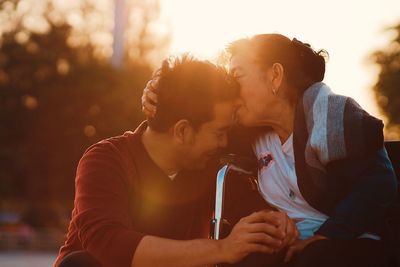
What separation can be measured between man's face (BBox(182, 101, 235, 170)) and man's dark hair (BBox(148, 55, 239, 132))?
0.03 m

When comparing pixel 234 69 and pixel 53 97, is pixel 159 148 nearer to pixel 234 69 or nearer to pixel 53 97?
pixel 234 69

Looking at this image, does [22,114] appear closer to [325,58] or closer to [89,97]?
[89,97]

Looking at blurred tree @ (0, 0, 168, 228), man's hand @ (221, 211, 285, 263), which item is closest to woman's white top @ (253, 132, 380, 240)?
man's hand @ (221, 211, 285, 263)

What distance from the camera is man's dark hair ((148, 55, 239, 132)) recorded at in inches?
134

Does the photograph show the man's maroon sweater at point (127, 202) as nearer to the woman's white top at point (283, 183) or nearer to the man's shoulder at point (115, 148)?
the man's shoulder at point (115, 148)

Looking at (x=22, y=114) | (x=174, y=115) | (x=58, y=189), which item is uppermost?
(x=174, y=115)

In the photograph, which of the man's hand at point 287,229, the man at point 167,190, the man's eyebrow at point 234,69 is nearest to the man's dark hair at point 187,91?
the man at point 167,190

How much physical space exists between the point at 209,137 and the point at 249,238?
0.66 m

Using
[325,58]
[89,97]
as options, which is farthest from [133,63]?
[325,58]

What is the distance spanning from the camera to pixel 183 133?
350cm

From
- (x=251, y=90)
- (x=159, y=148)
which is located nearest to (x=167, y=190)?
(x=159, y=148)

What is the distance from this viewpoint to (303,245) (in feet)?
10.4

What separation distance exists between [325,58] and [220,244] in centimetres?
118

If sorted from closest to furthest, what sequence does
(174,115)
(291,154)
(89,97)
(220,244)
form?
(220,244) → (174,115) → (291,154) → (89,97)
